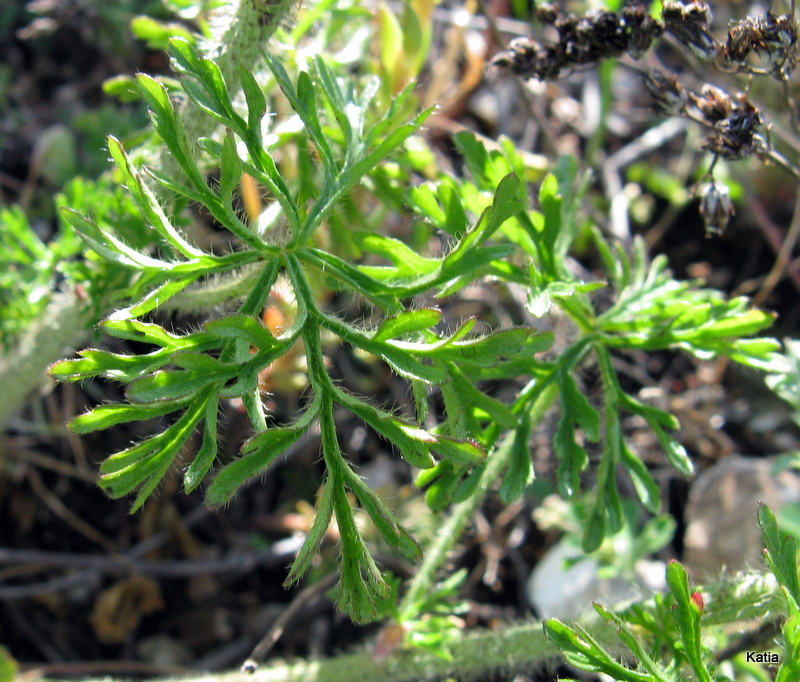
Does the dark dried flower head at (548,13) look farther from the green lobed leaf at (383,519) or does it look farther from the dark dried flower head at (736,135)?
the green lobed leaf at (383,519)

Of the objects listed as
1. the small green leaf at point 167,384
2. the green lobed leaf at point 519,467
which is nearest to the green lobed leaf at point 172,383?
the small green leaf at point 167,384

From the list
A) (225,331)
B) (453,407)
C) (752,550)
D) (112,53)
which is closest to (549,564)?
(752,550)

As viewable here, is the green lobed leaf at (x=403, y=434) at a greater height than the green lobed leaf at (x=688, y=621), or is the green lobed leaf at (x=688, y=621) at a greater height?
the green lobed leaf at (x=403, y=434)

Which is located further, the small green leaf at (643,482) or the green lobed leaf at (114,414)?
the small green leaf at (643,482)

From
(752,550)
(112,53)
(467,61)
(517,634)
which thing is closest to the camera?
(517,634)

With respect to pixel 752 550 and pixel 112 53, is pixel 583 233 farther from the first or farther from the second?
pixel 112 53

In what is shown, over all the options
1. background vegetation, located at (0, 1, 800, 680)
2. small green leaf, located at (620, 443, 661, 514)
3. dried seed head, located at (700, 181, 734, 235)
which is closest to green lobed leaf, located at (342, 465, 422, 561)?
background vegetation, located at (0, 1, 800, 680)
